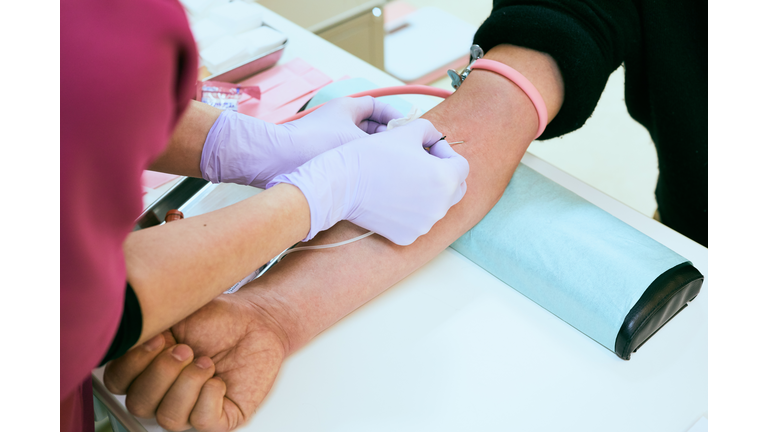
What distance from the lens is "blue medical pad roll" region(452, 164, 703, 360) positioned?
2.50ft

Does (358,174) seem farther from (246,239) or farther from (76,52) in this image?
(76,52)

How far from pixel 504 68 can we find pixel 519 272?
0.41 m

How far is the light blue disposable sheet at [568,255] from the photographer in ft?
2.55

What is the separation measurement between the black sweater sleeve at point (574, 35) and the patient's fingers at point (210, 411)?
801mm

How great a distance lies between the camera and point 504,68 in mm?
999

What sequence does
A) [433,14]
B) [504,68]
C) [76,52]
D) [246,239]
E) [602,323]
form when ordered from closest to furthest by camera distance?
[76,52] → [246,239] → [602,323] → [504,68] → [433,14]

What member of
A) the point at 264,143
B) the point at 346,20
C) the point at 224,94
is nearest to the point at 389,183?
the point at 264,143

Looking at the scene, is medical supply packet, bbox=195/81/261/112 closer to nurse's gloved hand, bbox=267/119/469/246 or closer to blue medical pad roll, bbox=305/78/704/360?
nurse's gloved hand, bbox=267/119/469/246

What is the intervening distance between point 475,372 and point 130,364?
0.46 metres

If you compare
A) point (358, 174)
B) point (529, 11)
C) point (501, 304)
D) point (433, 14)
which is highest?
point (529, 11)

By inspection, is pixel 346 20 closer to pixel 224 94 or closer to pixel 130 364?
pixel 224 94

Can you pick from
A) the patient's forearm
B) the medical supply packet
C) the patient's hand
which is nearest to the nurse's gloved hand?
the patient's forearm

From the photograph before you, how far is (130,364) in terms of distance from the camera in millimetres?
636

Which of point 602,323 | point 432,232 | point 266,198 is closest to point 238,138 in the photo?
point 266,198
